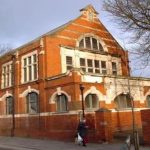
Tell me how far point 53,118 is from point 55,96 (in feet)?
5.82

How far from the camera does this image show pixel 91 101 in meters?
25.8

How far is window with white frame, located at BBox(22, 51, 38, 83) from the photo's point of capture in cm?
2998

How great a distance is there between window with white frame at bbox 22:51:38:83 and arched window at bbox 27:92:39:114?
1468mm

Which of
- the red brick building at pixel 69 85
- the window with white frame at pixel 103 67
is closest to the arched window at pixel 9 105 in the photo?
the red brick building at pixel 69 85

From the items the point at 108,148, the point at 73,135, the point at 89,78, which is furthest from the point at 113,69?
the point at 108,148

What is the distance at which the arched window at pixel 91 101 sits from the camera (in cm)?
2549

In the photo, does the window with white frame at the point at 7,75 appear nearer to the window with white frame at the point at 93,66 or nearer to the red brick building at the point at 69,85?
the red brick building at the point at 69,85

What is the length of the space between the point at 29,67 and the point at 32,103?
11.3 ft

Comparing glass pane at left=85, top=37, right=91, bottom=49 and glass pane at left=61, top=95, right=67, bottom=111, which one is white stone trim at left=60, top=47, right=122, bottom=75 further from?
glass pane at left=61, top=95, right=67, bottom=111

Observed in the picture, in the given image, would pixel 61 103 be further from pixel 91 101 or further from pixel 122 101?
pixel 122 101

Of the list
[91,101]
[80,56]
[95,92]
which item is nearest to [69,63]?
[80,56]

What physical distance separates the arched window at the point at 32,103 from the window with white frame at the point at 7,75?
13.1ft

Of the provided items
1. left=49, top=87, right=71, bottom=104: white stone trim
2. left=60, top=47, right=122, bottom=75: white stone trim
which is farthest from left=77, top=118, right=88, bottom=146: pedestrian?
left=60, top=47, right=122, bottom=75: white stone trim

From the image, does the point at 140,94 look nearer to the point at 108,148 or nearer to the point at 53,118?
the point at 53,118
